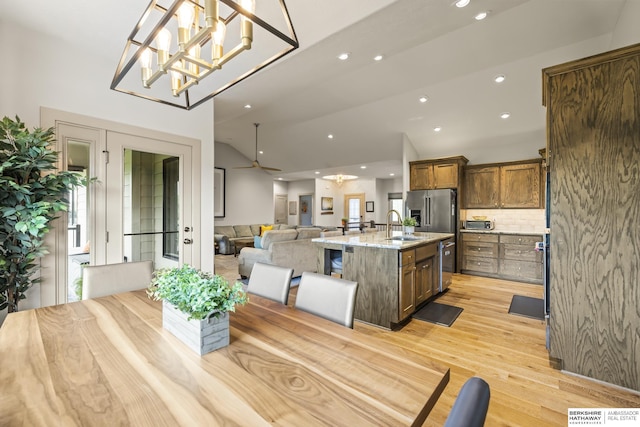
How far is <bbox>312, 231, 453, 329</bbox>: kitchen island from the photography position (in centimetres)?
302

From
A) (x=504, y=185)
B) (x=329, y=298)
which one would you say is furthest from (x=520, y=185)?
(x=329, y=298)

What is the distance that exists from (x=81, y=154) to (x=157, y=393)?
9.49 ft

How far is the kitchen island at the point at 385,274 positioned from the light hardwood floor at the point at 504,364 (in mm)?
176

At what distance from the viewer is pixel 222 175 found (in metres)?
8.74

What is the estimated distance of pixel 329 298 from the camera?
1625 millimetres

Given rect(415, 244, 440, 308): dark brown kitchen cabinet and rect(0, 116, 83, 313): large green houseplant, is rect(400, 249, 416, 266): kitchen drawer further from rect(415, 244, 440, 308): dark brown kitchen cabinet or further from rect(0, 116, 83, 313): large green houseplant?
rect(0, 116, 83, 313): large green houseplant

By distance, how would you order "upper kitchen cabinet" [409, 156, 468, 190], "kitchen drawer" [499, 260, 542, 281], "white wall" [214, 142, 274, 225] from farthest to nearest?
"white wall" [214, 142, 274, 225]
"upper kitchen cabinet" [409, 156, 468, 190]
"kitchen drawer" [499, 260, 542, 281]

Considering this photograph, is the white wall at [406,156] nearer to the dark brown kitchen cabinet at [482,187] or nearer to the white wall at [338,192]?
the dark brown kitchen cabinet at [482,187]

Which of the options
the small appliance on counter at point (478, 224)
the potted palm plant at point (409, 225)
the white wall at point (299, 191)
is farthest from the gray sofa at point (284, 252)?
the white wall at point (299, 191)

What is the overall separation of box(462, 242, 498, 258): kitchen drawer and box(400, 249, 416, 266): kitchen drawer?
3066 millimetres

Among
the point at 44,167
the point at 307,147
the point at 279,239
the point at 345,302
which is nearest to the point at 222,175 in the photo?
the point at 307,147

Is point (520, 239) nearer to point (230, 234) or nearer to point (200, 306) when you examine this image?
point (200, 306)

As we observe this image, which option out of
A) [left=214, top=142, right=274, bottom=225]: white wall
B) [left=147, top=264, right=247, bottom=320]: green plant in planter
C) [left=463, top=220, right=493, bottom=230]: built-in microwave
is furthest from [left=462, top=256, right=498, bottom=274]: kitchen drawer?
[left=214, top=142, right=274, bottom=225]: white wall

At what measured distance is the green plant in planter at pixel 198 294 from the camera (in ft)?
3.52
